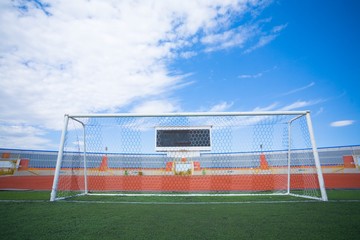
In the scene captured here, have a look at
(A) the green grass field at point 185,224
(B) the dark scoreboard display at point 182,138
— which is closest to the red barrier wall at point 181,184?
(B) the dark scoreboard display at point 182,138

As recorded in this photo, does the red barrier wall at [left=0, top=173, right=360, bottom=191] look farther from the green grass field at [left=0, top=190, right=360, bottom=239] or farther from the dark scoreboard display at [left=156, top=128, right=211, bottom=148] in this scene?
the green grass field at [left=0, top=190, right=360, bottom=239]

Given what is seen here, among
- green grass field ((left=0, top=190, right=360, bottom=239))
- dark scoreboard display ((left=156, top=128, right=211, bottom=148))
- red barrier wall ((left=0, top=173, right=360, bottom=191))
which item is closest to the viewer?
green grass field ((left=0, top=190, right=360, bottom=239))

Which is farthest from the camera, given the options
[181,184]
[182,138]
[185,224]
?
[182,138]

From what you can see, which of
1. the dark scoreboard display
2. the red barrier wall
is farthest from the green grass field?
the dark scoreboard display

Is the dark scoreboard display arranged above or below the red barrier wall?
Result: above

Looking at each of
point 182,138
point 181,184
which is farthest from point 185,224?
point 182,138

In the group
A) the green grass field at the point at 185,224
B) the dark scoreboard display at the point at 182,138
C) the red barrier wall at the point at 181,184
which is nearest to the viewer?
the green grass field at the point at 185,224

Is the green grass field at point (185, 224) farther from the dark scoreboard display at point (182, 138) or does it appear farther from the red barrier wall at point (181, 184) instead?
the dark scoreboard display at point (182, 138)

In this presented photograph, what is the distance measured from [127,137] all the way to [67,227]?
4.70 meters

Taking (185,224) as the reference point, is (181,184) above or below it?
below

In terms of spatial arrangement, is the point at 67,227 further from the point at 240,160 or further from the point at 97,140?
the point at 240,160

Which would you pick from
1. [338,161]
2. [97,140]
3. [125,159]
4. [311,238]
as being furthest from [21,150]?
[338,161]

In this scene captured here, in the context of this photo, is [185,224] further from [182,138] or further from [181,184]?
[182,138]

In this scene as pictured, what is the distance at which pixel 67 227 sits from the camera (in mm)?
2379
